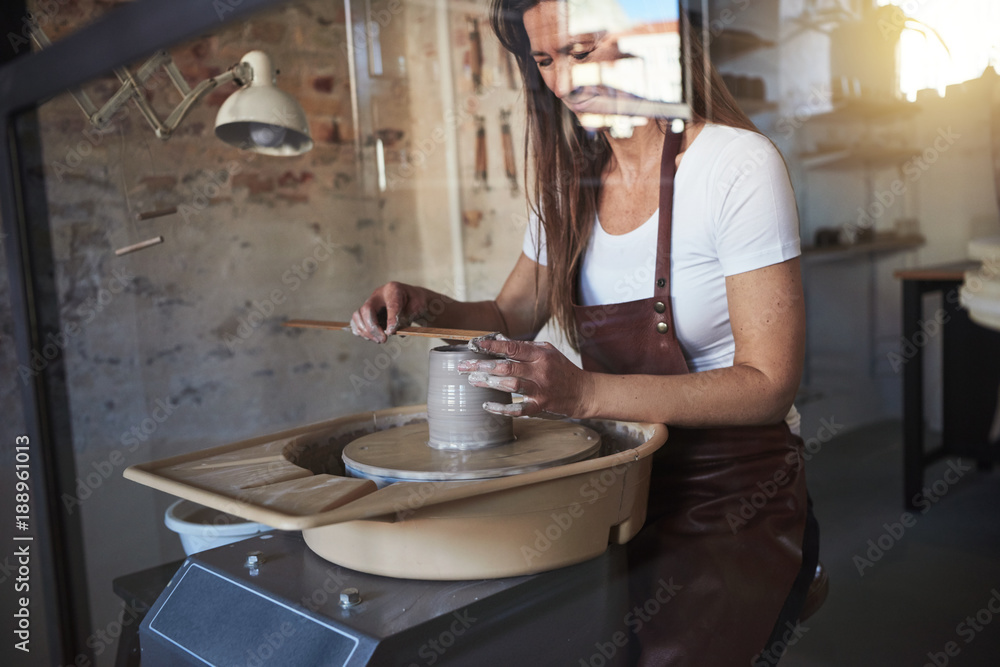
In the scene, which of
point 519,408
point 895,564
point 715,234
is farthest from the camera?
point 895,564

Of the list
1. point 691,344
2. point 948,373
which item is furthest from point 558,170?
point 948,373

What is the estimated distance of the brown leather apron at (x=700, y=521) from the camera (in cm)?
87

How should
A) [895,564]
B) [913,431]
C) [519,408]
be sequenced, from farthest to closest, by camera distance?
[913,431], [895,564], [519,408]

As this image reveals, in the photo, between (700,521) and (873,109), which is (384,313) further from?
(873,109)

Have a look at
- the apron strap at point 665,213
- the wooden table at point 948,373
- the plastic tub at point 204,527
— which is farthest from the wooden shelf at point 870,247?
the plastic tub at point 204,527

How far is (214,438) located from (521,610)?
2.47 ft

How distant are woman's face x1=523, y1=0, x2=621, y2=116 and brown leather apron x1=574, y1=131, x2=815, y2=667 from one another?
0.41 feet

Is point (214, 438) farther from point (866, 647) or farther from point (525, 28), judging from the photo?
point (866, 647)

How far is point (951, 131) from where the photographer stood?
27.2 inches

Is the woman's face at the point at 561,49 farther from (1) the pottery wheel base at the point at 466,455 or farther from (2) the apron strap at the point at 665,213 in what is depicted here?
(1) the pottery wheel base at the point at 466,455

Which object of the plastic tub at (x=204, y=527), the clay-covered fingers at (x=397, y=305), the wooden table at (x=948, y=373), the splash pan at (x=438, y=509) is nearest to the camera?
the splash pan at (x=438, y=509)

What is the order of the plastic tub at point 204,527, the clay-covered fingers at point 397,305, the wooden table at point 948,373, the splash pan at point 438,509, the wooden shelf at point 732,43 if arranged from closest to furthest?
the splash pan at point 438,509 → the wooden table at point 948,373 → the wooden shelf at point 732,43 → the plastic tub at point 204,527 → the clay-covered fingers at point 397,305

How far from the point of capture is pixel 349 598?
70 cm

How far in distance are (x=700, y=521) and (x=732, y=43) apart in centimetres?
59
